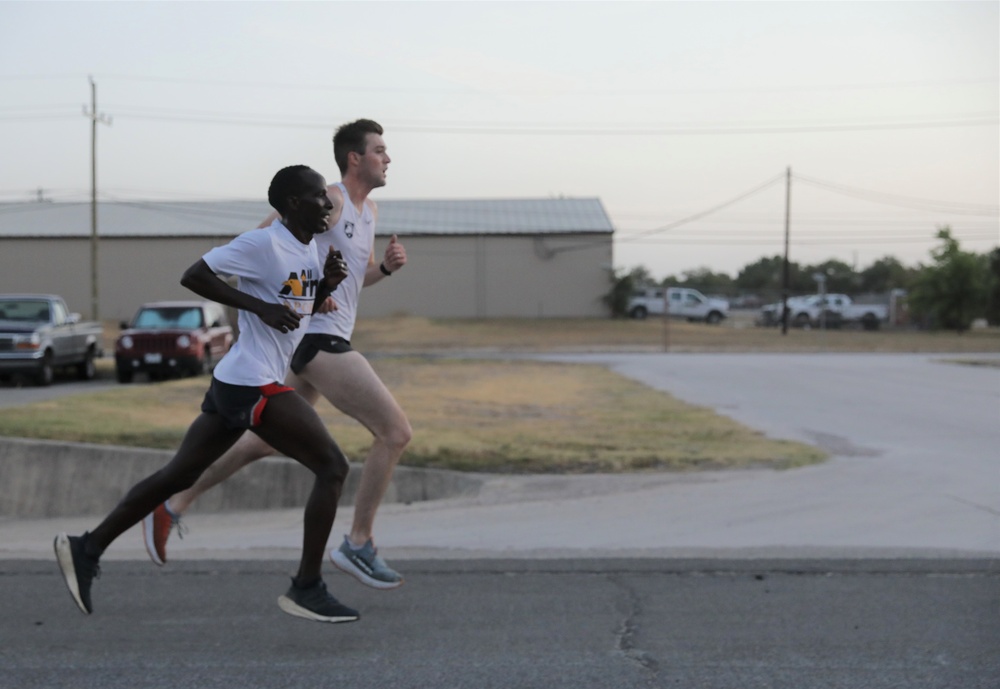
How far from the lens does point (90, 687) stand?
13.7ft

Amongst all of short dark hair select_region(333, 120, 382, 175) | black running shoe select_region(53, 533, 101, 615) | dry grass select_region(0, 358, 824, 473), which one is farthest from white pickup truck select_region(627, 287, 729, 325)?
black running shoe select_region(53, 533, 101, 615)

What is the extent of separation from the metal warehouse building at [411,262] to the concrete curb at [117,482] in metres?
43.4

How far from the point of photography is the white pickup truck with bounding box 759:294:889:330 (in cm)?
5978

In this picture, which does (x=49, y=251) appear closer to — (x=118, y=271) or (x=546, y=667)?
(x=118, y=271)

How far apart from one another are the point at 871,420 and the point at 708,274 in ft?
338

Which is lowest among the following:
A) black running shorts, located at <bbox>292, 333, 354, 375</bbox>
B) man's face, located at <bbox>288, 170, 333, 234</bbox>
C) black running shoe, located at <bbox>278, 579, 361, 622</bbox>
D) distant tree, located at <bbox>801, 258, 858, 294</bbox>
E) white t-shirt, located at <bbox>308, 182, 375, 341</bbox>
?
black running shoe, located at <bbox>278, 579, 361, 622</bbox>

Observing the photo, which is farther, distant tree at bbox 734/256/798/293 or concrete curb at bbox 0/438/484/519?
distant tree at bbox 734/256/798/293

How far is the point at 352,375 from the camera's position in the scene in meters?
5.10

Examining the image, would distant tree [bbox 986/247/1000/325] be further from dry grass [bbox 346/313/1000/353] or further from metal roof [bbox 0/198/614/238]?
metal roof [bbox 0/198/614/238]

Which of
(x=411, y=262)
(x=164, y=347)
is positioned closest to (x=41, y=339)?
(x=164, y=347)

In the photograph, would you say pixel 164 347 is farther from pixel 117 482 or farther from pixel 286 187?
pixel 286 187

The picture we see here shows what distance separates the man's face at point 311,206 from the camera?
4.68 metres

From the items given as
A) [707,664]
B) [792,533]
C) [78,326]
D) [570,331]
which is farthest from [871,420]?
[570,331]

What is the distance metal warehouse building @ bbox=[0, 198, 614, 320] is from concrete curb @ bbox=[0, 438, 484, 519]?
4339cm
